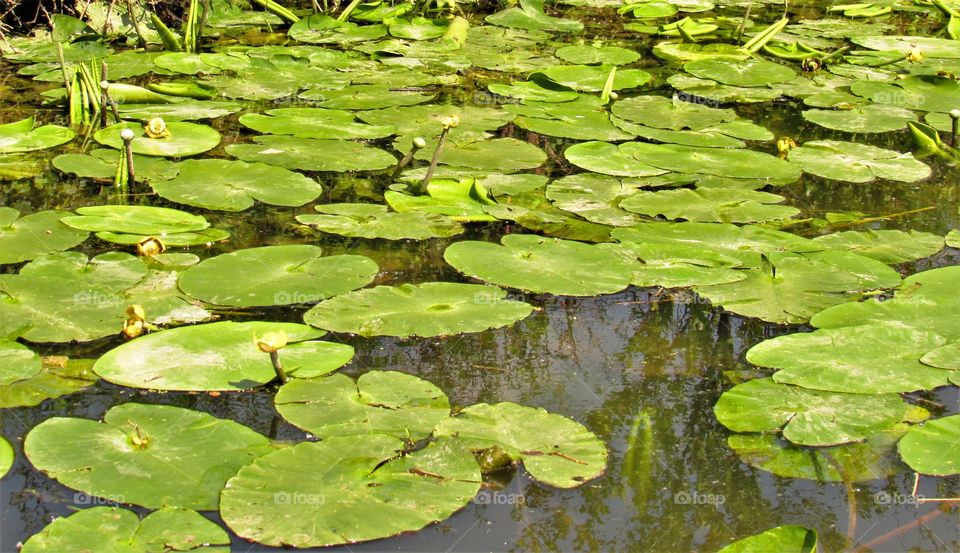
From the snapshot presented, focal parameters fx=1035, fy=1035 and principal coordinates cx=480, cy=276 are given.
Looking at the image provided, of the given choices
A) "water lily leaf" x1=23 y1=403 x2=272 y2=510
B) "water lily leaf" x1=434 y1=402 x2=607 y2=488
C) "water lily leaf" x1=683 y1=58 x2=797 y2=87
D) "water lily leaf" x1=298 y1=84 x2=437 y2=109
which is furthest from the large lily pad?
"water lily leaf" x1=683 y1=58 x2=797 y2=87

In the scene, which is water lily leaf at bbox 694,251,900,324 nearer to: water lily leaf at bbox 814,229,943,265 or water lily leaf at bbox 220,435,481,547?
water lily leaf at bbox 814,229,943,265

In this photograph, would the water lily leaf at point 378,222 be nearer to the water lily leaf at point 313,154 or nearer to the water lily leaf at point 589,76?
the water lily leaf at point 313,154

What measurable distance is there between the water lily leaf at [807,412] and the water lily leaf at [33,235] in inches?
79.7

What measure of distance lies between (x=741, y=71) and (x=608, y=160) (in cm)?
174

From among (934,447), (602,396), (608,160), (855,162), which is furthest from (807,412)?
(855,162)

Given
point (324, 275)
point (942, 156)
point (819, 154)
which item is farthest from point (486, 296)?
point (942, 156)

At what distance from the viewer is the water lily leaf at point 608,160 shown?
12.8ft

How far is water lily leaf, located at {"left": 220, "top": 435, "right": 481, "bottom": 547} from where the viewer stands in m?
1.96

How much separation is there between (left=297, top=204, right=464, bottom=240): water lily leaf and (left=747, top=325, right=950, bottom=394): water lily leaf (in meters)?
1.15

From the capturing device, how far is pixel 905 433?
235 centimetres

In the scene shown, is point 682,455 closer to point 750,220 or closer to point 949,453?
point 949,453

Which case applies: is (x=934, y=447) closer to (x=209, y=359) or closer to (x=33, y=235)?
(x=209, y=359)

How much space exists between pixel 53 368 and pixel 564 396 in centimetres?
125

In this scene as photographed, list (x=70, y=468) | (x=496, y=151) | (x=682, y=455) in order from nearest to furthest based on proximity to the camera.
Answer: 1. (x=70, y=468)
2. (x=682, y=455)
3. (x=496, y=151)
